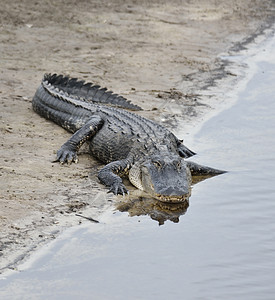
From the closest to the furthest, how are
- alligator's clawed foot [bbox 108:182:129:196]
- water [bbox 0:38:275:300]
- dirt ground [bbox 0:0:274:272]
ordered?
water [bbox 0:38:275:300]
dirt ground [bbox 0:0:274:272]
alligator's clawed foot [bbox 108:182:129:196]

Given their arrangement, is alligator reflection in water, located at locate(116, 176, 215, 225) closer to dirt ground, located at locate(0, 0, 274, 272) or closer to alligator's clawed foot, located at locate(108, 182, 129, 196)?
alligator's clawed foot, located at locate(108, 182, 129, 196)

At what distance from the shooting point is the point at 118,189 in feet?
21.2

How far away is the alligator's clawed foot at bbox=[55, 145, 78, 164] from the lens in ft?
23.3

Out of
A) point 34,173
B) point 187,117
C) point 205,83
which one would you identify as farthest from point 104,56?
point 34,173

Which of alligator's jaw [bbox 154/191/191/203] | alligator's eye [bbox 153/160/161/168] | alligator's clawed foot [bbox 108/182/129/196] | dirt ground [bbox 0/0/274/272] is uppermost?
alligator's eye [bbox 153/160/161/168]

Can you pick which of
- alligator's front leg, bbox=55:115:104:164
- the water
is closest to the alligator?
alligator's front leg, bbox=55:115:104:164

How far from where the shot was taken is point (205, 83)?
34.6 feet

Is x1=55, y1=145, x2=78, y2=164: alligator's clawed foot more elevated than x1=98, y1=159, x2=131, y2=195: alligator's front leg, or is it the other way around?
x1=98, y1=159, x2=131, y2=195: alligator's front leg

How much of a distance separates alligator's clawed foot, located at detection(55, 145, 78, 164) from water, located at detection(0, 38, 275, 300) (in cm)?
125

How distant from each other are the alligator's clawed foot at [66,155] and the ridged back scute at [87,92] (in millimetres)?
1503

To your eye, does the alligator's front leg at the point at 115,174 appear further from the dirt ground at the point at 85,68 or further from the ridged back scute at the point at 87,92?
the ridged back scute at the point at 87,92

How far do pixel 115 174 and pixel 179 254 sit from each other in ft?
5.80

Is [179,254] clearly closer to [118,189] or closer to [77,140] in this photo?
[118,189]

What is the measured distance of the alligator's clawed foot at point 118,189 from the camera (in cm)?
644
